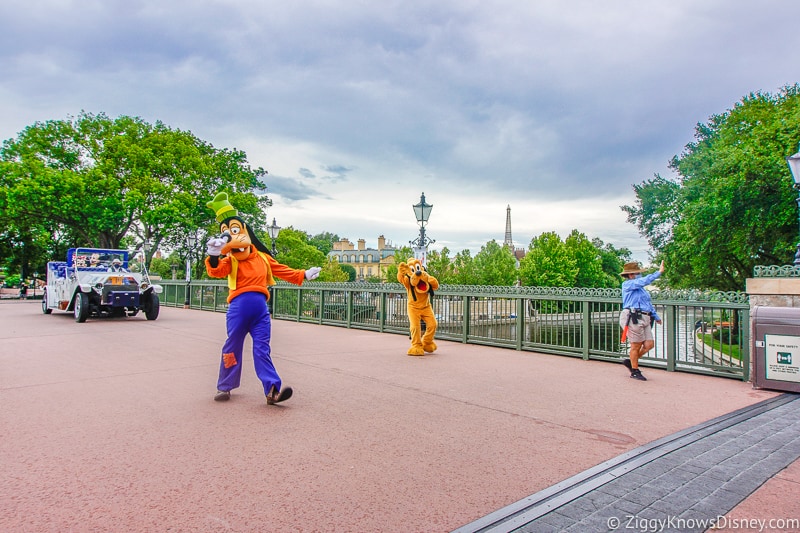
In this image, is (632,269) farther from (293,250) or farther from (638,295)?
(293,250)

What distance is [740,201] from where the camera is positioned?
20.9m

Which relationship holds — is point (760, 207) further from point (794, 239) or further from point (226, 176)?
point (226, 176)

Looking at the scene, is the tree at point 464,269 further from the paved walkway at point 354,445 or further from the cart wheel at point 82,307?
the paved walkway at point 354,445

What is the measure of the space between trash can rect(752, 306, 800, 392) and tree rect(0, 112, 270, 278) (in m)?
28.1

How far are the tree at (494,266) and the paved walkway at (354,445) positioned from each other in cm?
4742

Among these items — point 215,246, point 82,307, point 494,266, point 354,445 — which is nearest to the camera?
point 354,445

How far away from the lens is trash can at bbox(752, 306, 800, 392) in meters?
6.30

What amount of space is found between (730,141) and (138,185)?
104ft

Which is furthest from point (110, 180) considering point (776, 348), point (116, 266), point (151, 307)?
point (776, 348)

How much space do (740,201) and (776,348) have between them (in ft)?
57.9

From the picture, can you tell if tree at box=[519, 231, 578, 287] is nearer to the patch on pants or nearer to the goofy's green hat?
the goofy's green hat

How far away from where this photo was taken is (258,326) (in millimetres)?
5648

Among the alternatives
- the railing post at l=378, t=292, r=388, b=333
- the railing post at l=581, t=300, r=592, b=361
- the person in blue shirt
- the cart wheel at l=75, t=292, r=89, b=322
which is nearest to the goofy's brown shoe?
the person in blue shirt

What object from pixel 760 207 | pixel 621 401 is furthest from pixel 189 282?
pixel 760 207
